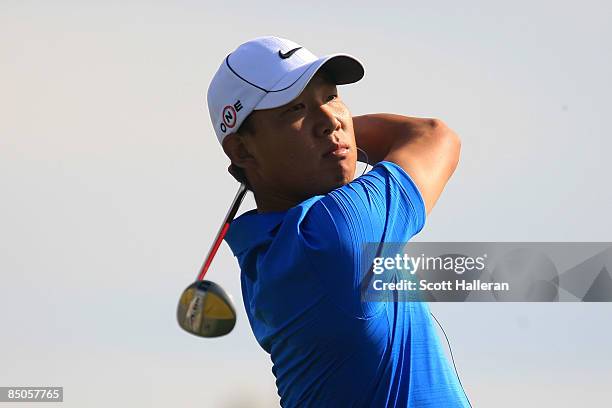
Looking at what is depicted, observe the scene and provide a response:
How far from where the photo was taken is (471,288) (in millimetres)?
5316

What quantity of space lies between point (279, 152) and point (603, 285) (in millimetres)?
2590

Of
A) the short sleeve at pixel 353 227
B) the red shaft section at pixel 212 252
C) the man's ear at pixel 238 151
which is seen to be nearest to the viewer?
the short sleeve at pixel 353 227

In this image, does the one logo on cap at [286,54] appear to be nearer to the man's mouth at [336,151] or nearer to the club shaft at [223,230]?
the man's mouth at [336,151]

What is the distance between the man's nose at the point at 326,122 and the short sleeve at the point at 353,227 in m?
0.25

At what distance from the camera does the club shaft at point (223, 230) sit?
15.3ft

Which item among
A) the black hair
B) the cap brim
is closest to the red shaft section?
the black hair

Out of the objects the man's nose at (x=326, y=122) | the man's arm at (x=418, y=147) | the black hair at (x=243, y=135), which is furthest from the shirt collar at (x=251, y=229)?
the man's arm at (x=418, y=147)

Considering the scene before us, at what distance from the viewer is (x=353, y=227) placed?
4184 millimetres

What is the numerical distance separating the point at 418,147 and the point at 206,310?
931 millimetres

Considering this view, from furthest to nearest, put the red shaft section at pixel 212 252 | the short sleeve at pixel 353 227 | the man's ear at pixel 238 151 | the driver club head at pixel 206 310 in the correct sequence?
the man's ear at pixel 238 151
the red shaft section at pixel 212 252
the driver club head at pixel 206 310
the short sleeve at pixel 353 227

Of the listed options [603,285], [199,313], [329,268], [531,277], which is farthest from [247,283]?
[603,285]

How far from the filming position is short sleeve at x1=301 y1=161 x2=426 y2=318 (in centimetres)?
418

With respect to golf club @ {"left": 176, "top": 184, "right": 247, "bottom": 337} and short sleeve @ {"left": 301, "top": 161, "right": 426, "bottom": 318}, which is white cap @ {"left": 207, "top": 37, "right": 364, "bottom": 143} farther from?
golf club @ {"left": 176, "top": 184, "right": 247, "bottom": 337}

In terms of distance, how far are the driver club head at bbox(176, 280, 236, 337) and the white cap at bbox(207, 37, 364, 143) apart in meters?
0.64
